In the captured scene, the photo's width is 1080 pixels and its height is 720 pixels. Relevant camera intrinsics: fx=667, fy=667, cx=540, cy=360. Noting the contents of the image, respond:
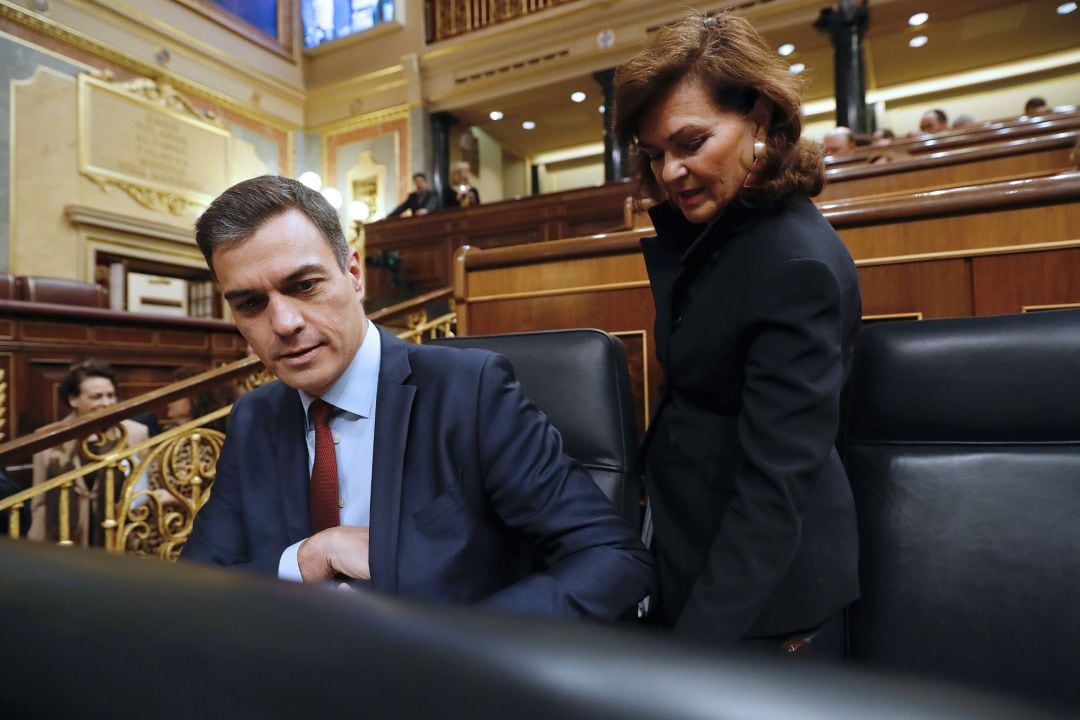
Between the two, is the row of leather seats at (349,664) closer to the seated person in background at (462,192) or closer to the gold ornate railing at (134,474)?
the gold ornate railing at (134,474)

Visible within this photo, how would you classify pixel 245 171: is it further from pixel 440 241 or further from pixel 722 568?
pixel 722 568

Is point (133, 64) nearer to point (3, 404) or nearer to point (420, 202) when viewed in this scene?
point (420, 202)

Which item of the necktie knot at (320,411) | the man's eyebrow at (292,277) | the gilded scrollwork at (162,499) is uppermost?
the man's eyebrow at (292,277)

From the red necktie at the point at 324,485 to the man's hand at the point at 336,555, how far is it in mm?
70

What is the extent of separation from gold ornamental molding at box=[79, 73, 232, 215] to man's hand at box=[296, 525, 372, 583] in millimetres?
7327

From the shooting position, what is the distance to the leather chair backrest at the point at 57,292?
468 cm

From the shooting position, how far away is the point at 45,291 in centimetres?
470

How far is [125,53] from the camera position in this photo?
691 cm

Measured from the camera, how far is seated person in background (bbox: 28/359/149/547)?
1905 mm

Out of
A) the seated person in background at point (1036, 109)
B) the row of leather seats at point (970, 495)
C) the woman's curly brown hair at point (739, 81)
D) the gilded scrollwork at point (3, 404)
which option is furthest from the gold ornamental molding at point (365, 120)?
the row of leather seats at point (970, 495)

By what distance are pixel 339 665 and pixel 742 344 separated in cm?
72

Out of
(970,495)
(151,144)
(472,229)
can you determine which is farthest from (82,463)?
(151,144)

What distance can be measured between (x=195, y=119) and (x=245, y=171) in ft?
2.62

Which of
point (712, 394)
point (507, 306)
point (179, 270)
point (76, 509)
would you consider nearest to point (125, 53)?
point (179, 270)
